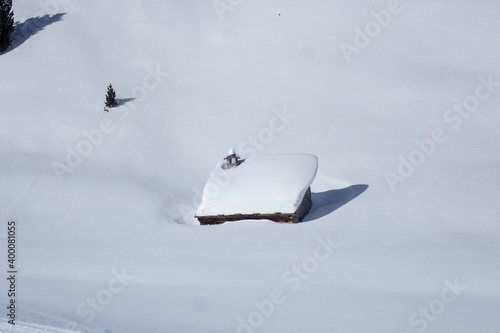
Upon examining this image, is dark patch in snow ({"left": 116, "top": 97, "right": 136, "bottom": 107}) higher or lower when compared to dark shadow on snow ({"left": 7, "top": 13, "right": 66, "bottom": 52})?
lower

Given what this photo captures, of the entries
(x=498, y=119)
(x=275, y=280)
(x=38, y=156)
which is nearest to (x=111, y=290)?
(x=275, y=280)

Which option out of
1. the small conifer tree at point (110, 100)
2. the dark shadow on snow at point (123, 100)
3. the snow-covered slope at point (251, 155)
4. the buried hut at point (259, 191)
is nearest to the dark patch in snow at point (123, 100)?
the dark shadow on snow at point (123, 100)

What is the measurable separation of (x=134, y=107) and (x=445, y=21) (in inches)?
802

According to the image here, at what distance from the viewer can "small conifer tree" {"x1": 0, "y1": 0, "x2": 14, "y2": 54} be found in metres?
33.4

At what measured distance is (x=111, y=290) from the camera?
38.8 feet

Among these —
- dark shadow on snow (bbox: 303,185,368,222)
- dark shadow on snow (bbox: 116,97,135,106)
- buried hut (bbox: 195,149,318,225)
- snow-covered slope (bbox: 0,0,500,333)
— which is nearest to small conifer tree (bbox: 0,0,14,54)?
snow-covered slope (bbox: 0,0,500,333)

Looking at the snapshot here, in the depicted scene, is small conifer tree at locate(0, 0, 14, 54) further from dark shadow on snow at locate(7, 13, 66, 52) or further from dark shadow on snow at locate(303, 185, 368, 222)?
dark shadow on snow at locate(303, 185, 368, 222)

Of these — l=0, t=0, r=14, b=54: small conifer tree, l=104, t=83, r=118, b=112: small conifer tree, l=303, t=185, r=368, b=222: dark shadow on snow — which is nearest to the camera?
l=303, t=185, r=368, b=222: dark shadow on snow

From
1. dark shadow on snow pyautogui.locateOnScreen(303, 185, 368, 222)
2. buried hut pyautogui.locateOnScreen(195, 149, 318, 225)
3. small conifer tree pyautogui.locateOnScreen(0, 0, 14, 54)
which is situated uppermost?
small conifer tree pyautogui.locateOnScreen(0, 0, 14, 54)

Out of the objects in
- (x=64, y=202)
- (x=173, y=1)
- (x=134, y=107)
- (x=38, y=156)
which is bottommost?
(x=64, y=202)

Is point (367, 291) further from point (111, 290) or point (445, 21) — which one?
point (445, 21)

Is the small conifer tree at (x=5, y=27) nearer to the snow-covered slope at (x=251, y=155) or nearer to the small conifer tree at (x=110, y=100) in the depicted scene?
the snow-covered slope at (x=251, y=155)

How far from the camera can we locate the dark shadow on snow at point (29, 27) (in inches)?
1373

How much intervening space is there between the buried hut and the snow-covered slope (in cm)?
77
